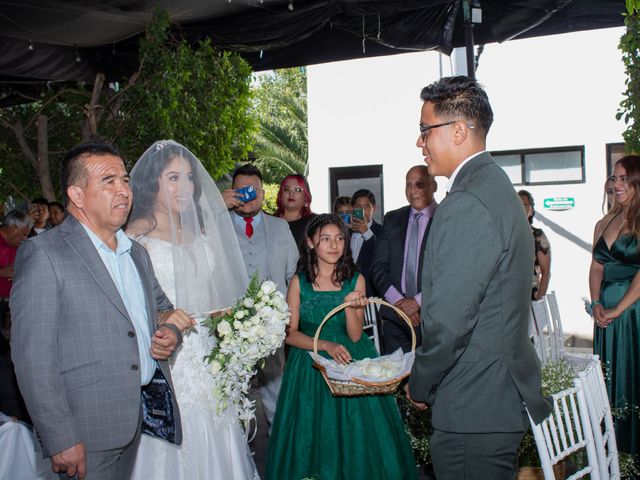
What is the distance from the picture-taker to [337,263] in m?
4.71

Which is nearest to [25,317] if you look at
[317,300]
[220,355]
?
[220,355]

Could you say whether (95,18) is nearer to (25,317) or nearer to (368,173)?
(25,317)

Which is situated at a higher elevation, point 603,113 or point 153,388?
point 603,113

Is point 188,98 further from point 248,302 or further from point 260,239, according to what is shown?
point 248,302

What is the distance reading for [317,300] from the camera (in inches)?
181

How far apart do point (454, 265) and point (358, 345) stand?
220cm

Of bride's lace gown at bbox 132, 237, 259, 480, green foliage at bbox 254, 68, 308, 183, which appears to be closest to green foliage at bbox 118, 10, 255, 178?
bride's lace gown at bbox 132, 237, 259, 480

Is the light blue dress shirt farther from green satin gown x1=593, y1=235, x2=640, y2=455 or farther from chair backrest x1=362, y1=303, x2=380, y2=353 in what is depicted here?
green satin gown x1=593, y1=235, x2=640, y2=455

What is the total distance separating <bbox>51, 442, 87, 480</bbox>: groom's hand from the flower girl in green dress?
5.92 ft

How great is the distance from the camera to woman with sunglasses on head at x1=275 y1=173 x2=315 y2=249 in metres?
6.11

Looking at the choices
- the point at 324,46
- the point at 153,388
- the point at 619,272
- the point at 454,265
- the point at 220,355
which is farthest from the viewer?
the point at 324,46

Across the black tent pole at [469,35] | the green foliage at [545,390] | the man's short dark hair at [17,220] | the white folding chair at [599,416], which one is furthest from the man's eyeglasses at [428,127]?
the man's short dark hair at [17,220]

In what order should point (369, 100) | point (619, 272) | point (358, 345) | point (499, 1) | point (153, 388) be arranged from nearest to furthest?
point (153, 388) < point (358, 345) < point (619, 272) < point (499, 1) < point (369, 100)

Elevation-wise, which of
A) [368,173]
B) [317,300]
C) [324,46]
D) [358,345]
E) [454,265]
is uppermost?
[324,46]
